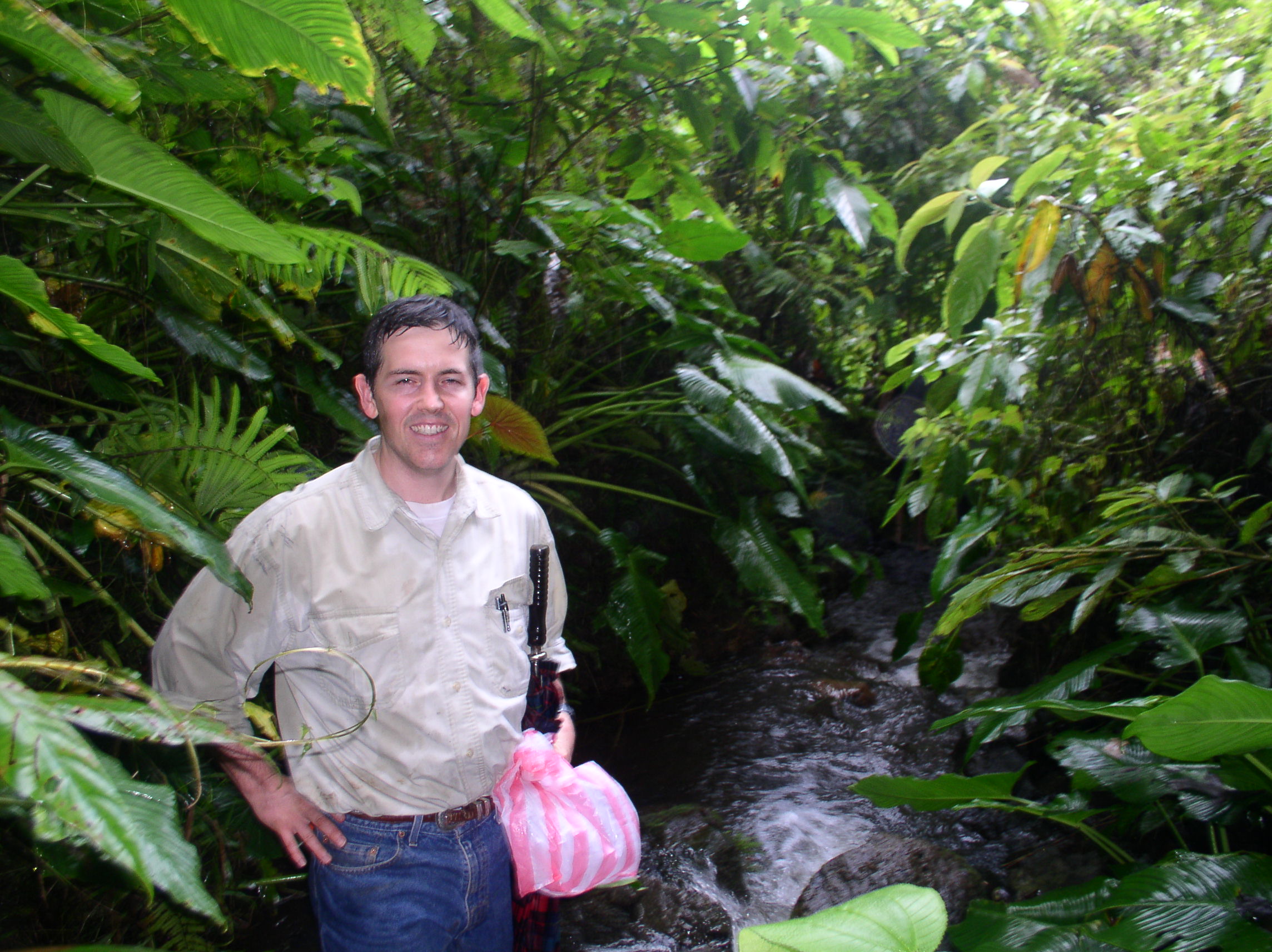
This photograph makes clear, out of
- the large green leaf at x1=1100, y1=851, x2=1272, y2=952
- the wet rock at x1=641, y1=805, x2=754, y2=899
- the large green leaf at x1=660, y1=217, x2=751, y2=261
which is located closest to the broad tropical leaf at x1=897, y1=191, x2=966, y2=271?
the large green leaf at x1=660, y1=217, x2=751, y2=261

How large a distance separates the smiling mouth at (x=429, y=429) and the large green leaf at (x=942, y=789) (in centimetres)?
117

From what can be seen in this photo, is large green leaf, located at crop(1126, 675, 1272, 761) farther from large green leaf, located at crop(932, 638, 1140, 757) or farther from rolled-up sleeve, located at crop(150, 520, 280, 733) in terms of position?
rolled-up sleeve, located at crop(150, 520, 280, 733)

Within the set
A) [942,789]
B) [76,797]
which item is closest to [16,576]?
[76,797]

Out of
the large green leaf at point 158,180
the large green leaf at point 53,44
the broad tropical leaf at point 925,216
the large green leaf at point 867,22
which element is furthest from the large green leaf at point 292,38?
the large green leaf at point 867,22

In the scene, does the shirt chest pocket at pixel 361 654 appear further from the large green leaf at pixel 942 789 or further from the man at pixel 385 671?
the large green leaf at pixel 942 789

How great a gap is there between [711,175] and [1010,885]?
4.45m

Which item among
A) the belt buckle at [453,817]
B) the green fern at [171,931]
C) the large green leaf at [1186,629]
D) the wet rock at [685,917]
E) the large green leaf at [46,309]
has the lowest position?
the wet rock at [685,917]

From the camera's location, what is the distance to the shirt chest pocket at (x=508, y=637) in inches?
61.3

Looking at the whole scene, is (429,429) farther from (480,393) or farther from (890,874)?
(890,874)

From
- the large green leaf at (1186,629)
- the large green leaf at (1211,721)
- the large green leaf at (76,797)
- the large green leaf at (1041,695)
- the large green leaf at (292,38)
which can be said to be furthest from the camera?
the large green leaf at (1186,629)

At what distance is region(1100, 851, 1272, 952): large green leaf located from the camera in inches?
54.7

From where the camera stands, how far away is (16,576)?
A: 2.81 ft

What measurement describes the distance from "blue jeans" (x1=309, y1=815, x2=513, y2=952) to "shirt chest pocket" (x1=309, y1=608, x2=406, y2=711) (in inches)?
9.0

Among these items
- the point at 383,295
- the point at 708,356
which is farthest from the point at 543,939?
the point at 708,356
